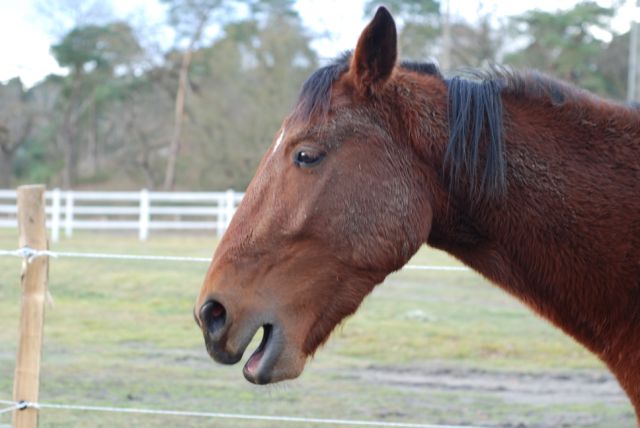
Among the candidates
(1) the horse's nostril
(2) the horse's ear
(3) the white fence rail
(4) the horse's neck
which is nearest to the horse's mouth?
(1) the horse's nostril

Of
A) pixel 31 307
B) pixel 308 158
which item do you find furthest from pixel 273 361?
pixel 31 307

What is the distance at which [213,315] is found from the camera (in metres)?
2.34

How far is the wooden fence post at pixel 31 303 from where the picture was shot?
4.12 metres

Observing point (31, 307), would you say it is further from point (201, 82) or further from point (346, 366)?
point (201, 82)

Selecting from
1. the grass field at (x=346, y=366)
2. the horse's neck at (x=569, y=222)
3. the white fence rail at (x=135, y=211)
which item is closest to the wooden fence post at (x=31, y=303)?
the grass field at (x=346, y=366)

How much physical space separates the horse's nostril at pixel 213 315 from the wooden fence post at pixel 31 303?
2.17 m

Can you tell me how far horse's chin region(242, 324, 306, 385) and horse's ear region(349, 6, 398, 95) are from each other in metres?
0.80

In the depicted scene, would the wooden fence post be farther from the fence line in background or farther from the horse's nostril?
the horse's nostril

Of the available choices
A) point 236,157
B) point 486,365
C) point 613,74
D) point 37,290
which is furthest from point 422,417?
point 613,74

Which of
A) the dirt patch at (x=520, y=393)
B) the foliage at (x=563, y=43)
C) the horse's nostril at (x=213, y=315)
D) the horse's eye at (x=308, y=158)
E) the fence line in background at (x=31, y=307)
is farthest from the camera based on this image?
the foliage at (x=563, y=43)

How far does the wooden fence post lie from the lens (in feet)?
13.5

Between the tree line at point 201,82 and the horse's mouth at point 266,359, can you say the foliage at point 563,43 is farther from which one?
the horse's mouth at point 266,359

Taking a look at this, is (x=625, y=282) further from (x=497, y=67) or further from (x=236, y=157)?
(x=236, y=157)

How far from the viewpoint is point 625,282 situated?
7.68ft
